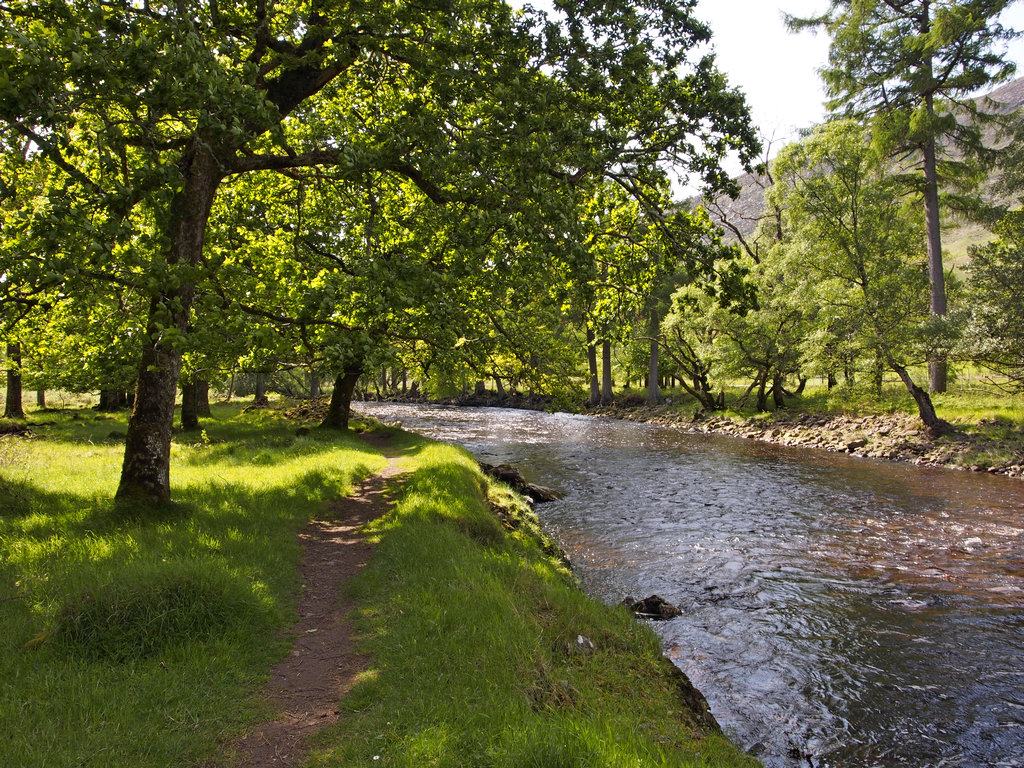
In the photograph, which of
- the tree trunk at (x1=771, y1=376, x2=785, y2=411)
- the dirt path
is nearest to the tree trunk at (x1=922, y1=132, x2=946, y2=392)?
the tree trunk at (x1=771, y1=376, x2=785, y2=411)

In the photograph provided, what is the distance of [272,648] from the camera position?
6.08 meters

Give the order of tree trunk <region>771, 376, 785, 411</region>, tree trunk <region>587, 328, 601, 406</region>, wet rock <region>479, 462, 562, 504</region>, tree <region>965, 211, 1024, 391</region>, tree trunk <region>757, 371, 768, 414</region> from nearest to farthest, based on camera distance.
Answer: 1. wet rock <region>479, 462, 562, 504</region>
2. tree <region>965, 211, 1024, 391</region>
3. tree trunk <region>757, 371, 768, 414</region>
4. tree trunk <region>771, 376, 785, 411</region>
5. tree trunk <region>587, 328, 601, 406</region>

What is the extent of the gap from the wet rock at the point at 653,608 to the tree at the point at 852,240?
857 inches

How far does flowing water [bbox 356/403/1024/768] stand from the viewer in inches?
267

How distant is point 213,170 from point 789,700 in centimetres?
1203

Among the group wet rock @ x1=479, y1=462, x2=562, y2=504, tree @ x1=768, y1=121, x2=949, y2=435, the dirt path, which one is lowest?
wet rock @ x1=479, y1=462, x2=562, y2=504

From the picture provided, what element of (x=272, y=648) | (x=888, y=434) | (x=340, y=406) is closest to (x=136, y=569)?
(x=272, y=648)

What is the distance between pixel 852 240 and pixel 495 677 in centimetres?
3241

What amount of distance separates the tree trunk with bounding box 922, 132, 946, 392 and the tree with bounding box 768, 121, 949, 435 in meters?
0.89

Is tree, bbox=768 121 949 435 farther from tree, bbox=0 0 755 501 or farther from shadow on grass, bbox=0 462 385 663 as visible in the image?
shadow on grass, bbox=0 462 385 663

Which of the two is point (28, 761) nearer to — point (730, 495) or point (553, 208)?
point (553, 208)

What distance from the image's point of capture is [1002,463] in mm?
20938

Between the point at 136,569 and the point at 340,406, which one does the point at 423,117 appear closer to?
the point at 136,569

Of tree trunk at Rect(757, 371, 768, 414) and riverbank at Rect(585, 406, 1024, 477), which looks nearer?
riverbank at Rect(585, 406, 1024, 477)
